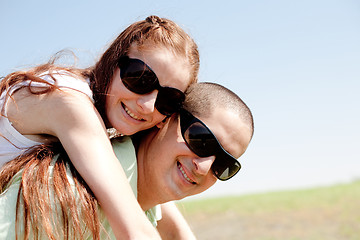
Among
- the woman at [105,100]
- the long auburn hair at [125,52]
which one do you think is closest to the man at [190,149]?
the woman at [105,100]

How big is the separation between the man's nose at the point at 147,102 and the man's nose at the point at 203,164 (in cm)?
47

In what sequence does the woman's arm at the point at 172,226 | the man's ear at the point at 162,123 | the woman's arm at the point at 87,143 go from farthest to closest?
the woman's arm at the point at 172,226 → the man's ear at the point at 162,123 → the woman's arm at the point at 87,143

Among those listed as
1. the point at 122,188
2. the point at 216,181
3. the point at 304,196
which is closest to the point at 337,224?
the point at 304,196

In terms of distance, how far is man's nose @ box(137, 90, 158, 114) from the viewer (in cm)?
294

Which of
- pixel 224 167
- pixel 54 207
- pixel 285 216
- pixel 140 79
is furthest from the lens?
pixel 285 216

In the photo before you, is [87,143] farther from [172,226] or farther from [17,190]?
[172,226]

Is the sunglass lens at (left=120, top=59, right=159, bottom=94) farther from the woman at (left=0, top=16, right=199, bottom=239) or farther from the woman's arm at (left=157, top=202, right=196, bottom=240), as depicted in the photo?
the woman's arm at (left=157, top=202, right=196, bottom=240)

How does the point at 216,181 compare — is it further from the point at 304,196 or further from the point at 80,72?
the point at 304,196

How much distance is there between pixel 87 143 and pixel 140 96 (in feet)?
1.92

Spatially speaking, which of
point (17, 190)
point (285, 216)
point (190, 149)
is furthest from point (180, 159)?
point (285, 216)

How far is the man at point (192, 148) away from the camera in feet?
10.1

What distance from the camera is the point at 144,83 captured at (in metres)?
2.95

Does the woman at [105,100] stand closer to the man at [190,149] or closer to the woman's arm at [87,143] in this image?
the woman's arm at [87,143]

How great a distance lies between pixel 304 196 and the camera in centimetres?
1534
